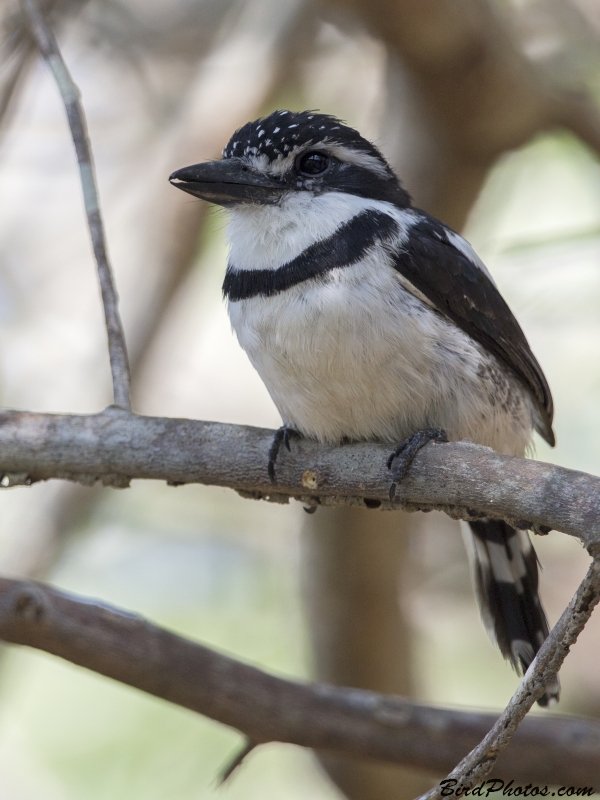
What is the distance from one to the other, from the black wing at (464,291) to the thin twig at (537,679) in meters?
1.13

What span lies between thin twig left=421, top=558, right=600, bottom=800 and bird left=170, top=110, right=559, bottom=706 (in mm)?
709

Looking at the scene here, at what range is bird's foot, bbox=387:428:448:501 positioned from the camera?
216 cm

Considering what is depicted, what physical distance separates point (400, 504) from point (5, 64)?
104 inches

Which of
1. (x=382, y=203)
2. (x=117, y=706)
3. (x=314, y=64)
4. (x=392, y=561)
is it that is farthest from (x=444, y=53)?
(x=117, y=706)

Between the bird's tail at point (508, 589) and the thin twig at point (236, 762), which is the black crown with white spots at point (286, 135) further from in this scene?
the thin twig at point (236, 762)

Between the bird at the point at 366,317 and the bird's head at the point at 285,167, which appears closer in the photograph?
the bird at the point at 366,317

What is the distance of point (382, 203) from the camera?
2611 millimetres

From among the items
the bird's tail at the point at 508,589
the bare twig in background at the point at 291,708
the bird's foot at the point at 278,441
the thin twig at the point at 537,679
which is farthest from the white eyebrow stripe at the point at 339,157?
the thin twig at the point at 537,679

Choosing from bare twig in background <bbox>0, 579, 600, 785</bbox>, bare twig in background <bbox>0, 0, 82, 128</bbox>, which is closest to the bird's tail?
bare twig in background <bbox>0, 579, 600, 785</bbox>

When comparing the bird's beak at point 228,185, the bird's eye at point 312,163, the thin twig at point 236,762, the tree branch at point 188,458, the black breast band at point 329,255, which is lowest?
the thin twig at point 236,762

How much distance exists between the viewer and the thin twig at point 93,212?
2.49 m

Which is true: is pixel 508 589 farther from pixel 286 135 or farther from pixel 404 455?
pixel 286 135

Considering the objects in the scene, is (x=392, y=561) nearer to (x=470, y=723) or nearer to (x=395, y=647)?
(x=395, y=647)

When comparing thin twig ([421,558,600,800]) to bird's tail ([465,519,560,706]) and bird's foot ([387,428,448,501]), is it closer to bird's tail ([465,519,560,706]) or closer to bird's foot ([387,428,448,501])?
bird's foot ([387,428,448,501])
